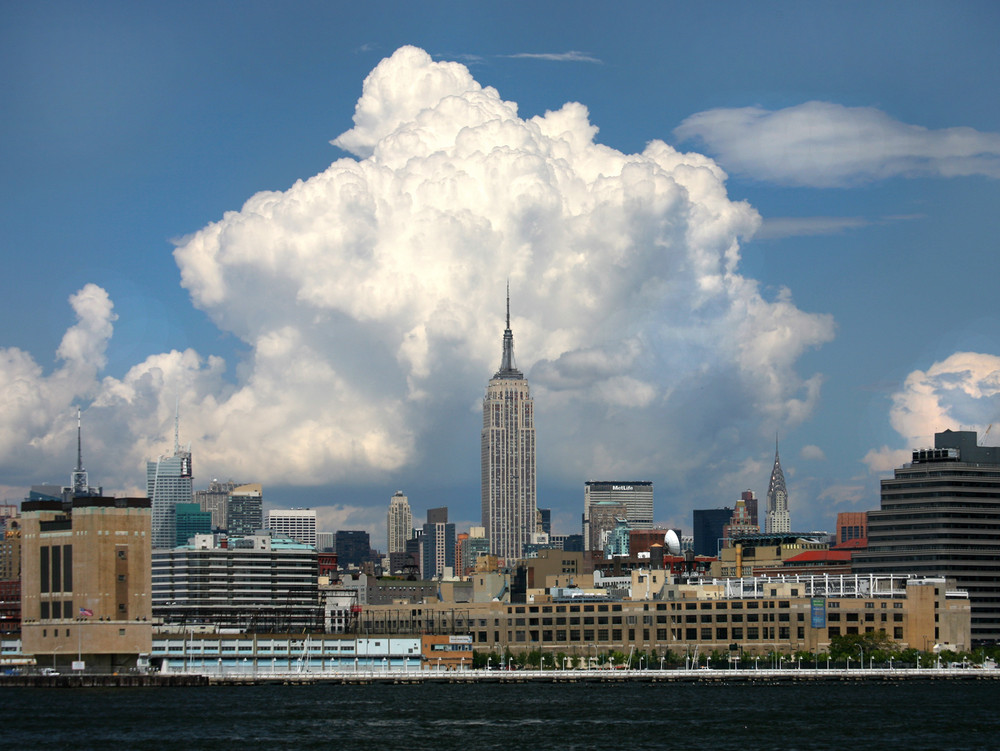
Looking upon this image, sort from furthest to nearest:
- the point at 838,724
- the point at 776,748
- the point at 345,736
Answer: the point at 838,724
the point at 345,736
the point at 776,748

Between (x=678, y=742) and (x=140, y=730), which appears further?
(x=140, y=730)

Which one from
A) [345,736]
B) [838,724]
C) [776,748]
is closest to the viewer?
[776,748]

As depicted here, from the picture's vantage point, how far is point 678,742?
171750mm

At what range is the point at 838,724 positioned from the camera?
191 metres

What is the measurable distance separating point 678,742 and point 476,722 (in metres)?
31.6

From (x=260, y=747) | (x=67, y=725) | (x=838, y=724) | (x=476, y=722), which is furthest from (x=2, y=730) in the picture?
(x=838, y=724)

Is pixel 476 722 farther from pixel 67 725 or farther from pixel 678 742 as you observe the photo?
pixel 67 725

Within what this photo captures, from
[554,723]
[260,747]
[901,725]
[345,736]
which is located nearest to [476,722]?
[554,723]

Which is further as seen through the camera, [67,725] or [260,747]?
[67,725]

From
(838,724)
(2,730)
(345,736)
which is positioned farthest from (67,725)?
(838,724)

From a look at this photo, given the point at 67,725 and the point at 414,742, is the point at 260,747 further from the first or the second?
the point at 67,725

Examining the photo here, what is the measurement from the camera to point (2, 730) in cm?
18788

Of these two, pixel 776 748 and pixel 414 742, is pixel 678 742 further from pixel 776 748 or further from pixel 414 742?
pixel 414 742

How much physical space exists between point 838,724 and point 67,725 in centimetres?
8570
